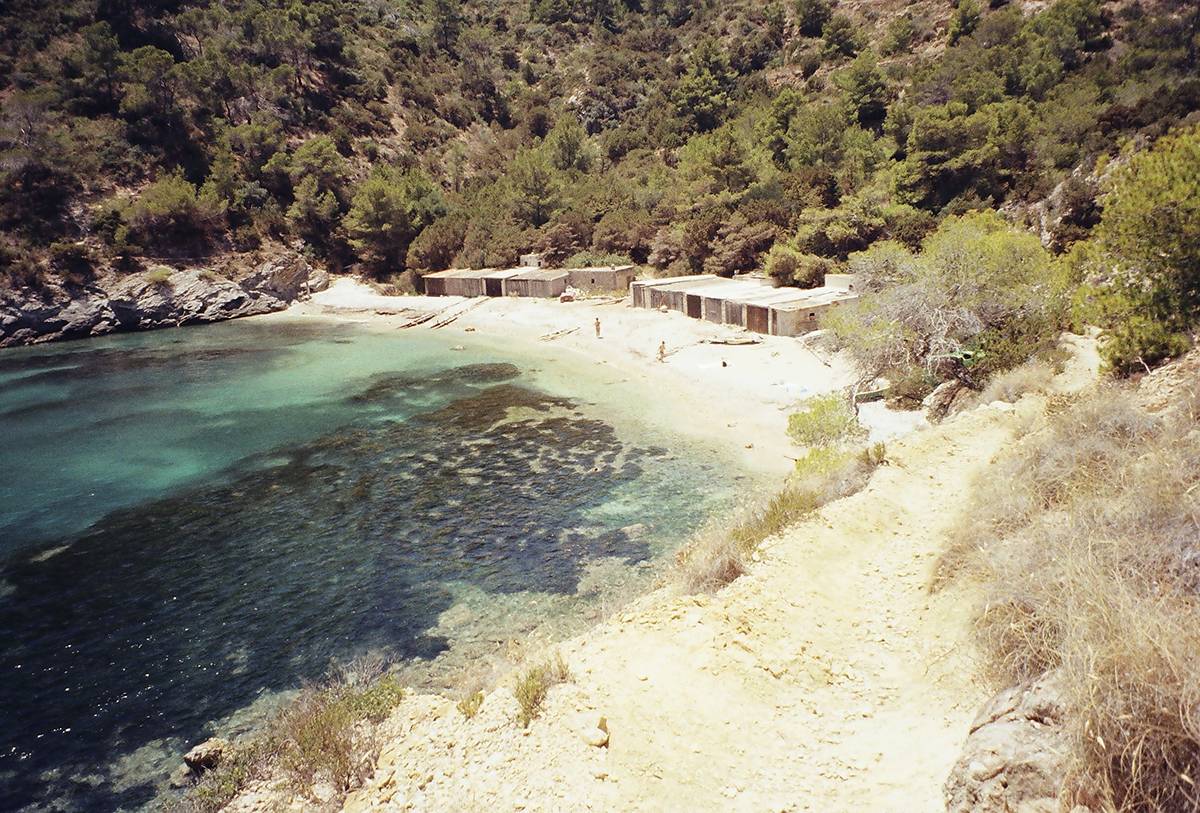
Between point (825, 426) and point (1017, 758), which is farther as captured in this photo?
point (825, 426)

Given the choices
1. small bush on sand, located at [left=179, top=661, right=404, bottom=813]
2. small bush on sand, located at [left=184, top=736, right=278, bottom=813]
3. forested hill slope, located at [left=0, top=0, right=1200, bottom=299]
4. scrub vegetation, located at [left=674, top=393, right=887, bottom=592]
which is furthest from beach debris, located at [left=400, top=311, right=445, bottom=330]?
small bush on sand, located at [left=184, top=736, right=278, bottom=813]

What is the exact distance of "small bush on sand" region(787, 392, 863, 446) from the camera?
63.9 feet

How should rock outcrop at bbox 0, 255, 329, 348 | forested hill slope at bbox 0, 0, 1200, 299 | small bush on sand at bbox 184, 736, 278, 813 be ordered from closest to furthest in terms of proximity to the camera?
small bush on sand at bbox 184, 736, 278, 813, forested hill slope at bbox 0, 0, 1200, 299, rock outcrop at bbox 0, 255, 329, 348

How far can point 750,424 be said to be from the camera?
25109 mm

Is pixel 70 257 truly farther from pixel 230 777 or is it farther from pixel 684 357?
pixel 230 777

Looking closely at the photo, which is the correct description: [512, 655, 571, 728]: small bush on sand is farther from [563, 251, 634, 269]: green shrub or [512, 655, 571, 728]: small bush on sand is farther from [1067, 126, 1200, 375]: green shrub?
[563, 251, 634, 269]: green shrub

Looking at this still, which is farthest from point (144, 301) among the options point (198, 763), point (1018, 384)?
point (1018, 384)

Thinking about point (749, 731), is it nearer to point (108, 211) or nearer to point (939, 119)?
point (939, 119)

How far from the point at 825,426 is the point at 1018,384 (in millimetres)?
5163

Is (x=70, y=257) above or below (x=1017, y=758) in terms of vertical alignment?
above

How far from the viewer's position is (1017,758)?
4512mm

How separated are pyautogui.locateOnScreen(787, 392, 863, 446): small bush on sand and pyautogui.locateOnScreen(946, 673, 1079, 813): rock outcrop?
48.7 feet

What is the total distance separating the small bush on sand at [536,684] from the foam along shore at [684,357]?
1374 cm

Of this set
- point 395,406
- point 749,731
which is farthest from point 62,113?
point 749,731
